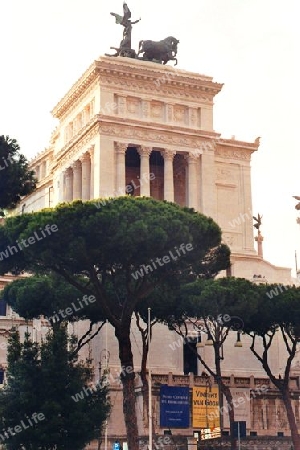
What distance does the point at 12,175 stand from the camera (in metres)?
32.4

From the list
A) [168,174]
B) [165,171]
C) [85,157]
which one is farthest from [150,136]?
[85,157]

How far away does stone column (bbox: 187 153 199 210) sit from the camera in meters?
67.2

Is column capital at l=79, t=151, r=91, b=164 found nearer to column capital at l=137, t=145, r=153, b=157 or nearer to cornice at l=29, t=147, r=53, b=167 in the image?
column capital at l=137, t=145, r=153, b=157

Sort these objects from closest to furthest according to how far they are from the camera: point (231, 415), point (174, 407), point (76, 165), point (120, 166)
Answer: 1. point (174, 407)
2. point (231, 415)
3. point (120, 166)
4. point (76, 165)

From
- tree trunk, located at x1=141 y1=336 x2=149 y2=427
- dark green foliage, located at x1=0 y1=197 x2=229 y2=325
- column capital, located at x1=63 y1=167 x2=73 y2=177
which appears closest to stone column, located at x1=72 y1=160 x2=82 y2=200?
column capital, located at x1=63 y1=167 x2=73 y2=177

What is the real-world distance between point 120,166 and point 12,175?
110ft

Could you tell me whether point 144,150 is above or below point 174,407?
above

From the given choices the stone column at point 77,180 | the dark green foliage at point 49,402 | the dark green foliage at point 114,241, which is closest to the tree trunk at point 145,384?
the dark green foliage at point 114,241

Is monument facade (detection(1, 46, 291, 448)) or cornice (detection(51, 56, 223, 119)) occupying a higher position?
cornice (detection(51, 56, 223, 119))

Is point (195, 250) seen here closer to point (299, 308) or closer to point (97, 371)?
point (299, 308)

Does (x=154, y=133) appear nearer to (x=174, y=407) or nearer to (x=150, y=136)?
(x=150, y=136)

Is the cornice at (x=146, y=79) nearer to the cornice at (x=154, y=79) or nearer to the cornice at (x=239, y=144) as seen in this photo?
the cornice at (x=154, y=79)

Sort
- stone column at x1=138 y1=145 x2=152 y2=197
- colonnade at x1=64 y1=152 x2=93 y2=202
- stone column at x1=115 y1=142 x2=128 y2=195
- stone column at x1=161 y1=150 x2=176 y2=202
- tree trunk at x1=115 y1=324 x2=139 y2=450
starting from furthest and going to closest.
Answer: colonnade at x1=64 y1=152 x2=93 y2=202 < stone column at x1=161 y1=150 x2=176 y2=202 < stone column at x1=138 y1=145 x2=152 y2=197 < stone column at x1=115 y1=142 x2=128 y2=195 < tree trunk at x1=115 y1=324 x2=139 y2=450

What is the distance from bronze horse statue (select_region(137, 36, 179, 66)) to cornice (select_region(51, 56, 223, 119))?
254cm
